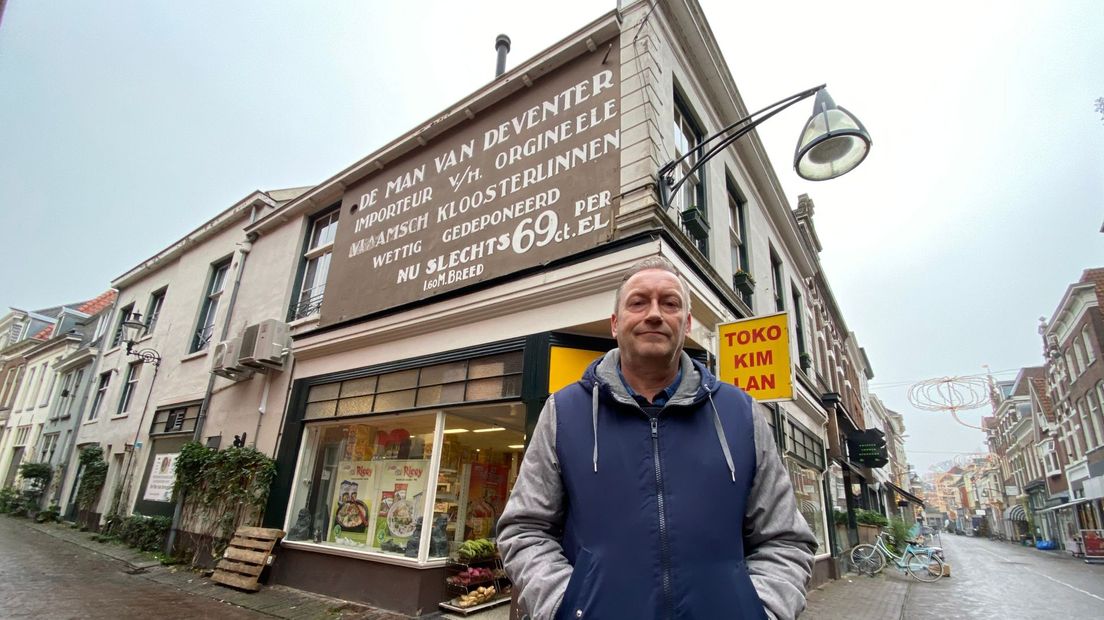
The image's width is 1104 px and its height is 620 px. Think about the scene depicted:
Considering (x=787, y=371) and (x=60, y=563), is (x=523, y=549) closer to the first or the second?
(x=787, y=371)

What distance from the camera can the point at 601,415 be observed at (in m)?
1.74

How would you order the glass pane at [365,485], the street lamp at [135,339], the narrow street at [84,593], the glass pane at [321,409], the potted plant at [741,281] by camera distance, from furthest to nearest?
1. the street lamp at [135,339]
2. the potted plant at [741,281]
3. the glass pane at [321,409]
4. the glass pane at [365,485]
5. the narrow street at [84,593]

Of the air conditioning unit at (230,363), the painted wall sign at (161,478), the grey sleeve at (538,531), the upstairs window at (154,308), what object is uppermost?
the upstairs window at (154,308)

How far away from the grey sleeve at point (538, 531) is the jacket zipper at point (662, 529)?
31 cm

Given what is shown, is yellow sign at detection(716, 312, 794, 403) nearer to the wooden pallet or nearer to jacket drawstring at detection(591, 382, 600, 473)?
jacket drawstring at detection(591, 382, 600, 473)

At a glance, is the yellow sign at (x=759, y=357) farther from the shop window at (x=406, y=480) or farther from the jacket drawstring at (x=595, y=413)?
the jacket drawstring at (x=595, y=413)

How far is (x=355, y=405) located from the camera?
8.47 meters

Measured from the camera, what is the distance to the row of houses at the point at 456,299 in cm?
652

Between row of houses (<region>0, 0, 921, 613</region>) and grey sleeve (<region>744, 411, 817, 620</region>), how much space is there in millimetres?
4027

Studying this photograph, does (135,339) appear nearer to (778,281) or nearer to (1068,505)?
(778,281)

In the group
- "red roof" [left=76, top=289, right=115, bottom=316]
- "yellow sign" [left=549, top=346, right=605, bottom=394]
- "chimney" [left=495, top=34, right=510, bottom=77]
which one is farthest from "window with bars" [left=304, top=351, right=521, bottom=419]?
"red roof" [left=76, top=289, right=115, bottom=316]

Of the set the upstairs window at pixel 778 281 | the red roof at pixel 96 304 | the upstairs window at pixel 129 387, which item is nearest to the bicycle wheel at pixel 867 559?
the upstairs window at pixel 778 281

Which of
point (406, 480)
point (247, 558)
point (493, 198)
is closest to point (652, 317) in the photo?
point (493, 198)

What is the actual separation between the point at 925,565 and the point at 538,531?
16.2m
